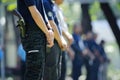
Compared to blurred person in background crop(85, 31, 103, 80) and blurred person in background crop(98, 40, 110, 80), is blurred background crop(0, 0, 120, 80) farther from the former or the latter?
blurred person in background crop(85, 31, 103, 80)

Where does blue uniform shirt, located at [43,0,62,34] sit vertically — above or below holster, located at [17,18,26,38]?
above

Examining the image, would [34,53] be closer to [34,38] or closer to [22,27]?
[34,38]

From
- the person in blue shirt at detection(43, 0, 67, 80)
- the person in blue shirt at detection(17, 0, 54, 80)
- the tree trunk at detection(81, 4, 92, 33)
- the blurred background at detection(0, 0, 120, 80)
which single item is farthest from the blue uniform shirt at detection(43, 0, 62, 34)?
the tree trunk at detection(81, 4, 92, 33)

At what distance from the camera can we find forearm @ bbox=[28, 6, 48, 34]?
19.7 ft

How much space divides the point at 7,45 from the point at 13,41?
0.25 m

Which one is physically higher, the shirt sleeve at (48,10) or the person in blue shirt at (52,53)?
the shirt sleeve at (48,10)

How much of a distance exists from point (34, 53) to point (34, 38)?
0.16 metres

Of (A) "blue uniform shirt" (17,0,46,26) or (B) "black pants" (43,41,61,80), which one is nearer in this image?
(A) "blue uniform shirt" (17,0,46,26)

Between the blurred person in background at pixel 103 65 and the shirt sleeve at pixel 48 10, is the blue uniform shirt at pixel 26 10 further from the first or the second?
the blurred person in background at pixel 103 65

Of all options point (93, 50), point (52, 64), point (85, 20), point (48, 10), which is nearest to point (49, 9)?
point (48, 10)

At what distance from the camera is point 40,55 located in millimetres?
6051

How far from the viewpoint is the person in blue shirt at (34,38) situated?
6.02 meters

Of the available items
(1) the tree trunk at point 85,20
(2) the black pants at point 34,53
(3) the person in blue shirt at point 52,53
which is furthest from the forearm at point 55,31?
(1) the tree trunk at point 85,20

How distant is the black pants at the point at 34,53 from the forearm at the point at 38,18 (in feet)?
0.27
